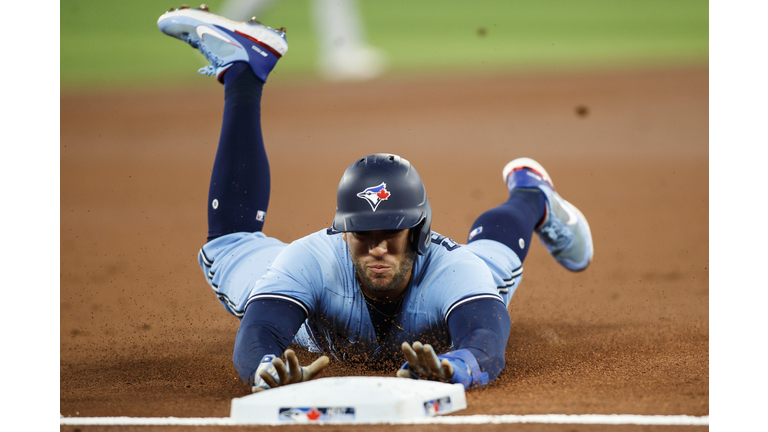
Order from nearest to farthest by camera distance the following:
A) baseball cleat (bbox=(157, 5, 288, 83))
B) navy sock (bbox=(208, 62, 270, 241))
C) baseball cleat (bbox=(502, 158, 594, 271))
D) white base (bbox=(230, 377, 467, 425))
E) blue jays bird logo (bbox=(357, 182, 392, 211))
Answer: white base (bbox=(230, 377, 467, 425)), blue jays bird logo (bbox=(357, 182, 392, 211)), navy sock (bbox=(208, 62, 270, 241)), baseball cleat (bbox=(157, 5, 288, 83)), baseball cleat (bbox=(502, 158, 594, 271))

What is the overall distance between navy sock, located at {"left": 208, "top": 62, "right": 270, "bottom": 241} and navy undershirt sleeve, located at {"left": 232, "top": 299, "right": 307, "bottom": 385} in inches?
40.2

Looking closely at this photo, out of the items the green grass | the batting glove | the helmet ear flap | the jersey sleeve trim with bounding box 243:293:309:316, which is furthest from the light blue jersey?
the green grass

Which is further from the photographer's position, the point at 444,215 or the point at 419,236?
the point at 444,215

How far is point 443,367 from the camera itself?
226 cm

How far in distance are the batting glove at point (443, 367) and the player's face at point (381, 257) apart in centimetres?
29

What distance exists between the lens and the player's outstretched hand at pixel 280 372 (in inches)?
88.6

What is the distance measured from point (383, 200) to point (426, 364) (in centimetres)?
57

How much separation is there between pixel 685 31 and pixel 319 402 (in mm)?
14430

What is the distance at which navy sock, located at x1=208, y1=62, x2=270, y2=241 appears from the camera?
3527mm

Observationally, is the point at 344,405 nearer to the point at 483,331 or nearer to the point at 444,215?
the point at 483,331

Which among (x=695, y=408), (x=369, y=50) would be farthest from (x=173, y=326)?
(x=369, y=50)

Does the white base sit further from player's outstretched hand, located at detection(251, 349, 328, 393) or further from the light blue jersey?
the light blue jersey

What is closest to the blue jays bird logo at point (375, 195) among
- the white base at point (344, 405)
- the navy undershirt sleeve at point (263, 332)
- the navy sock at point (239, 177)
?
the navy undershirt sleeve at point (263, 332)

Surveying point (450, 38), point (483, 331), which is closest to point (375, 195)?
point (483, 331)
